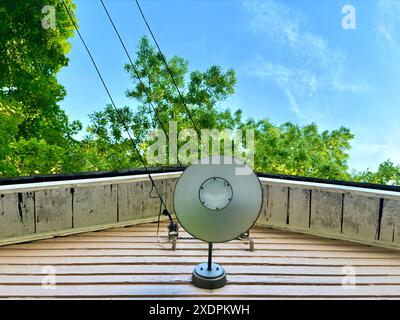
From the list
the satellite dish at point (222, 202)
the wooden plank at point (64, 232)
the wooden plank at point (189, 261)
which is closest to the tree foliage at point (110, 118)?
the wooden plank at point (64, 232)

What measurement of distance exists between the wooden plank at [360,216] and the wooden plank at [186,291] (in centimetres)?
79

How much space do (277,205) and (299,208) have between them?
0.69 feet

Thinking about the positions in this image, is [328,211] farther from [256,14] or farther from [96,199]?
[256,14]

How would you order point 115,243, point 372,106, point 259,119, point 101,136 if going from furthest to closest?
point 372,106
point 259,119
point 101,136
point 115,243

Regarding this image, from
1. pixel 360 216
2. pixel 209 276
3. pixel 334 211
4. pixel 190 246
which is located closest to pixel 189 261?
pixel 190 246

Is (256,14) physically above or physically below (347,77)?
above

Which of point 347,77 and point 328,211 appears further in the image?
point 347,77

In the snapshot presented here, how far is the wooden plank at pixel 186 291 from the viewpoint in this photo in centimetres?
230

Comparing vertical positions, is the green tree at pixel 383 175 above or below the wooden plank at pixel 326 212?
below

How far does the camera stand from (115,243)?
3133mm

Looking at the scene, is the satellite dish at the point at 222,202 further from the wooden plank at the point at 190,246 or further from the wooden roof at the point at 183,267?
A: the wooden plank at the point at 190,246

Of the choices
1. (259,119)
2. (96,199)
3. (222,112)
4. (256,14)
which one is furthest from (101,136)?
(256,14)

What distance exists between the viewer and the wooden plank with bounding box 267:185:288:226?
3514mm
